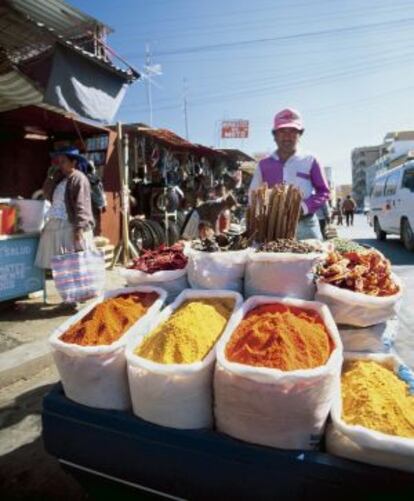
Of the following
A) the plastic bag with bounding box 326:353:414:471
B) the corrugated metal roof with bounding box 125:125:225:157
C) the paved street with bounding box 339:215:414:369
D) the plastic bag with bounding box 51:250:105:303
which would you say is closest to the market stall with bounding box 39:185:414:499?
the plastic bag with bounding box 326:353:414:471

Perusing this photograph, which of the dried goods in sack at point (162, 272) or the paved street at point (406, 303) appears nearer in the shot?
the dried goods in sack at point (162, 272)

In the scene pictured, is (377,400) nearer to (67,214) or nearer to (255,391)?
(255,391)

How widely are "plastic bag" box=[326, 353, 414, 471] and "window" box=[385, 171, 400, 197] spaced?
38.7ft

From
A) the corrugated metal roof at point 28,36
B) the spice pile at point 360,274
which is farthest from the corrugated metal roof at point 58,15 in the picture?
the spice pile at point 360,274

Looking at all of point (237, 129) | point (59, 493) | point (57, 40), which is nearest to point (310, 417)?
point (59, 493)

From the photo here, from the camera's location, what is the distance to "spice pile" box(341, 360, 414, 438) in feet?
4.89

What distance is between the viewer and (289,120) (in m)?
3.04

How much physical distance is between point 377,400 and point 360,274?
64 centimetres

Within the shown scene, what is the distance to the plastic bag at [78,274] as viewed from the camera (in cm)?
491

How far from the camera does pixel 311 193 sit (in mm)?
3193

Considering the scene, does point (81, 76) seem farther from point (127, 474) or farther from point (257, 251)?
point (127, 474)

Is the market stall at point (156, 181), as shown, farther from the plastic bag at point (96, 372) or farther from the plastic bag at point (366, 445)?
the plastic bag at point (366, 445)

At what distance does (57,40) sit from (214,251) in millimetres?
4576

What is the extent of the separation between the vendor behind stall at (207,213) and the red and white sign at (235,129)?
82.6 feet
